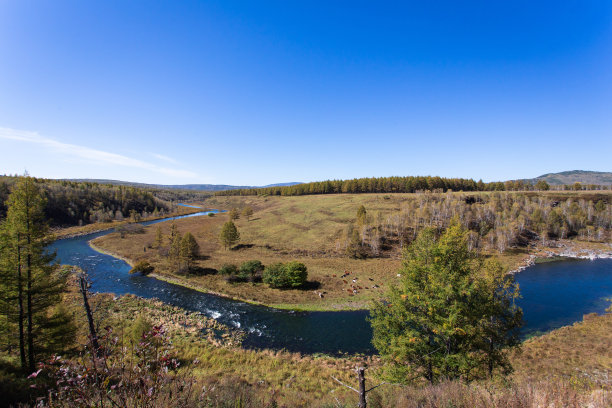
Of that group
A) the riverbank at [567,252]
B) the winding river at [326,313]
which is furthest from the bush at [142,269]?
the riverbank at [567,252]

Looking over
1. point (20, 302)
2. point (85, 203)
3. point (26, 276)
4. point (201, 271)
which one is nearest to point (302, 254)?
point (201, 271)

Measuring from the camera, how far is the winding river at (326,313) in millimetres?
27047

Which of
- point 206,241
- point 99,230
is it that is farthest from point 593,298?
point 99,230

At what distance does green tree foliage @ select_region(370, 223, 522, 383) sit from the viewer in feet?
42.8

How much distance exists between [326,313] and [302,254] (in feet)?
88.7

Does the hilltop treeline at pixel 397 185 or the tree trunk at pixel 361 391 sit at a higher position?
the hilltop treeline at pixel 397 185

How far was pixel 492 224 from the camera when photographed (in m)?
76.4

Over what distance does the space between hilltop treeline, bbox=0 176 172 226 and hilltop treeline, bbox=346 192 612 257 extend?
107 m

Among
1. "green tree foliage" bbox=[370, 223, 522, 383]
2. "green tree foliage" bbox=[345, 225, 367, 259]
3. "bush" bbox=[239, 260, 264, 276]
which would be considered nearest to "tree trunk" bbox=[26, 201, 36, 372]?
"green tree foliage" bbox=[370, 223, 522, 383]

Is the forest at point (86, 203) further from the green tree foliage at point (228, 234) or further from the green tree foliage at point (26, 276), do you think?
the green tree foliage at point (26, 276)

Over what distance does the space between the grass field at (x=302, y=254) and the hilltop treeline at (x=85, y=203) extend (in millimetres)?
47310

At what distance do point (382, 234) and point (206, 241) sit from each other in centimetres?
5088

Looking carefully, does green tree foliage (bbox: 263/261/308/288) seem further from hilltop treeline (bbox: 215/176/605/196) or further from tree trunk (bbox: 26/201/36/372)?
hilltop treeline (bbox: 215/176/605/196)

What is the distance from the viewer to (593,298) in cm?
3759
